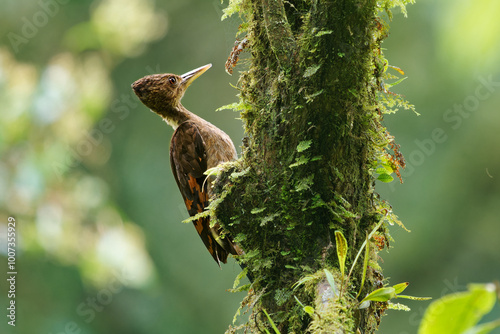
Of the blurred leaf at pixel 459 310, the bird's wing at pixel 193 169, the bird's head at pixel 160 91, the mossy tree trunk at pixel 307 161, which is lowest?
the blurred leaf at pixel 459 310

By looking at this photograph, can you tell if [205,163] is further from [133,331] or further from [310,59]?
[133,331]

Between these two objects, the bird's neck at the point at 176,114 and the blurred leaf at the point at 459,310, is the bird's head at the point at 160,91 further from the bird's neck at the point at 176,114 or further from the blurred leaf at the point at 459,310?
the blurred leaf at the point at 459,310

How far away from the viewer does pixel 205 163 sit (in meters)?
3.05

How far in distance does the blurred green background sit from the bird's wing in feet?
5.96

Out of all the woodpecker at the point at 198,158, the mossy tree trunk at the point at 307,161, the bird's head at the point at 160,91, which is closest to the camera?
the mossy tree trunk at the point at 307,161

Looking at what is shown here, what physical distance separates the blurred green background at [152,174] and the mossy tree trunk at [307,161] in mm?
3321

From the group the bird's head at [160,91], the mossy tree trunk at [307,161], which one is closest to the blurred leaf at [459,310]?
the mossy tree trunk at [307,161]

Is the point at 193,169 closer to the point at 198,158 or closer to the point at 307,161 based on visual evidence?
the point at 198,158

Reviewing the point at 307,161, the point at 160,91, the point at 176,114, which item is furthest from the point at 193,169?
the point at 307,161

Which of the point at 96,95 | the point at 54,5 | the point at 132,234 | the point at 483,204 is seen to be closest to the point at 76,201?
the point at 132,234

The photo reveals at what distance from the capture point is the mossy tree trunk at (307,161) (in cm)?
142

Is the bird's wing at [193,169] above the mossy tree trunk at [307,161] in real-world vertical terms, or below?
above

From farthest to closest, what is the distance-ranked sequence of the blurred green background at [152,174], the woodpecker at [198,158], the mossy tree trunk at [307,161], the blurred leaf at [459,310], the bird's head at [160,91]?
the blurred green background at [152,174] → the bird's head at [160,91] → the woodpecker at [198,158] → the mossy tree trunk at [307,161] → the blurred leaf at [459,310]

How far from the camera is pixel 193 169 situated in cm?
308
